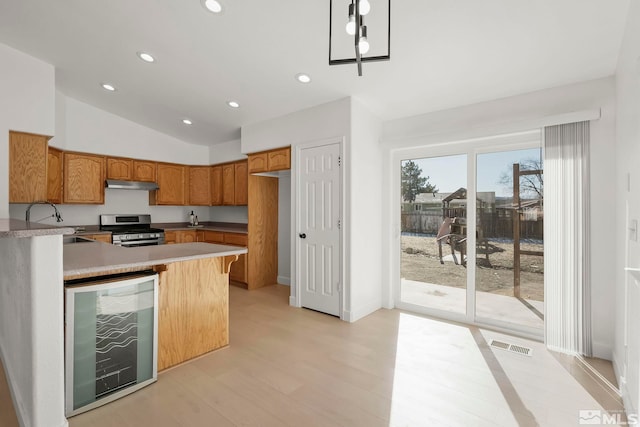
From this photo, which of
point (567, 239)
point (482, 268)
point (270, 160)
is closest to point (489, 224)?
point (482, 268)

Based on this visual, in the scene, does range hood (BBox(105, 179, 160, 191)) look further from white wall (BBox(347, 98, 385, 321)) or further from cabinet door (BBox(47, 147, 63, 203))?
white wall (BBox(347, 98, 385, 321))

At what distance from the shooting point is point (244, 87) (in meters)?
3.57

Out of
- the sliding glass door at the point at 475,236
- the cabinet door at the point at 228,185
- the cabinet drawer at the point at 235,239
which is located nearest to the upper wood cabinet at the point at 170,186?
the cabinet door at the point at 228,185

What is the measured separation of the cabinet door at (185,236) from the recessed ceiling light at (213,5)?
13.1 feet

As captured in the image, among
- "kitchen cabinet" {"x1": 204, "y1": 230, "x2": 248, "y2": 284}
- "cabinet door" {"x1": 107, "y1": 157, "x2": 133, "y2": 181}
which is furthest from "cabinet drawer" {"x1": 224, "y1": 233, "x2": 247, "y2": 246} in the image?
"cabinet door" {"x1": 107, "y1": 157, "x2": 133, "y2": 181}

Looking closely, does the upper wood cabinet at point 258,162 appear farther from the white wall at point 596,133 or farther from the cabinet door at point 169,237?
the white wall at point 596,133

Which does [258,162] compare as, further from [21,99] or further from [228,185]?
[21,99]

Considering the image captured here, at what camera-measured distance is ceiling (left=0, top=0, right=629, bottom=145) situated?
7.17 ft

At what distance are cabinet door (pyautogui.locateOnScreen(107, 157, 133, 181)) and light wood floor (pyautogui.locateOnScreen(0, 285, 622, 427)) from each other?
11.9ft

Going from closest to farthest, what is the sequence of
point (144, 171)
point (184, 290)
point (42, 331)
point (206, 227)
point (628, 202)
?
point (42, 331)
point (628, 202)
point (184, 290)
point (144, 171)
point (206, 227)

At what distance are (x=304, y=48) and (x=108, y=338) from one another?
275 centimetres

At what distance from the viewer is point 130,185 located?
4992mm

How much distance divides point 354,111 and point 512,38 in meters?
1.59

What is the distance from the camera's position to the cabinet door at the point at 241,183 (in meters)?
5.14
